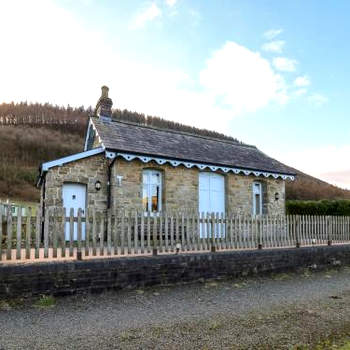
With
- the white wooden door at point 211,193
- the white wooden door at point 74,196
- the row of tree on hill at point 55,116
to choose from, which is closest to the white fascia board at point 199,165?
the white wooden door at point 211,193

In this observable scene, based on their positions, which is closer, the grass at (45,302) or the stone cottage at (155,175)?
the grass at (45,302)

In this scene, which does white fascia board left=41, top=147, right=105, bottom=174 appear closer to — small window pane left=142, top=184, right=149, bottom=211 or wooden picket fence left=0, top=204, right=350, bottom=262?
small window pane left=142, top=184, right=149, bottom=211

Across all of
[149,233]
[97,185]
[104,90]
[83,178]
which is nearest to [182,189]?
[97,185]

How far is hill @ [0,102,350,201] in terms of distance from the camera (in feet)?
122

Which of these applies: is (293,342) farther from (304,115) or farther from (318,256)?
(304,115)

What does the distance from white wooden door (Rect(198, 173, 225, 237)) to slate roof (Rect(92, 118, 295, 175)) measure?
80 centimetres

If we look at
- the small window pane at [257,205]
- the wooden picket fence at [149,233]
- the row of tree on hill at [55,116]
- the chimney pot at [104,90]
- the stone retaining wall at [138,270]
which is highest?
the row of tree on hill at [55,116]

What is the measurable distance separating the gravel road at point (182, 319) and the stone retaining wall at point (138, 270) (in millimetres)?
246

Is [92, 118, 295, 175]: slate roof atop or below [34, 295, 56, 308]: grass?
atop

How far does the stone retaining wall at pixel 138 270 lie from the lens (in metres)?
6.04

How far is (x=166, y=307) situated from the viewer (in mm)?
5871

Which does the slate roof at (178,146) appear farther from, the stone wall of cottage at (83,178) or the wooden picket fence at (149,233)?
the wooden picket fence at (149,233)

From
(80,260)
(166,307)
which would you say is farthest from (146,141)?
(166,307)

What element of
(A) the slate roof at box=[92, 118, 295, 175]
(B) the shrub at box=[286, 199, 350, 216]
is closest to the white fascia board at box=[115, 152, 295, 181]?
(A) the slate roof at box=[92, 118, 295, 175]
